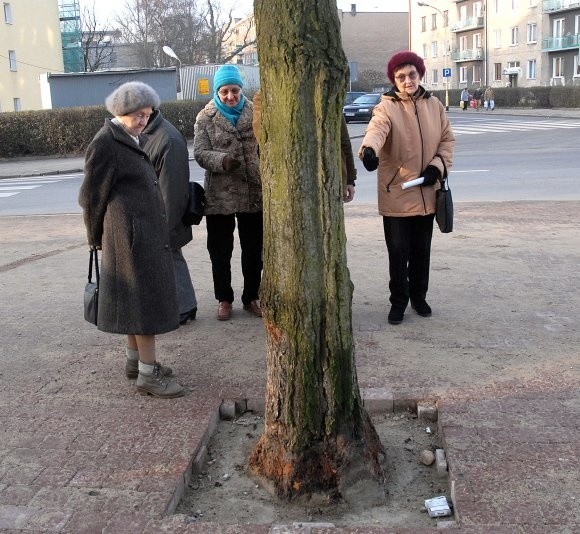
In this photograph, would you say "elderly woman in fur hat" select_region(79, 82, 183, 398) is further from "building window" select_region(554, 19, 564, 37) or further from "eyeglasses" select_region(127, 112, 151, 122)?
"building window" select_region(554, 19, 564, 37)

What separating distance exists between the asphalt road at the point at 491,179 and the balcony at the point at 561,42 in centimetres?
3908

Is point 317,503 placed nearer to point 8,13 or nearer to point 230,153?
point 230,153

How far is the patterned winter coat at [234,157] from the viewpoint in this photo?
5.78 meters

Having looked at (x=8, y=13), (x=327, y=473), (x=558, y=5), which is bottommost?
(x=327, y=473)

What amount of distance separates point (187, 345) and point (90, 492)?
208 cm

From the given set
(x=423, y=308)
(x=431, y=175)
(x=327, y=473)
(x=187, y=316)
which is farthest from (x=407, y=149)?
(x=327, y=473)

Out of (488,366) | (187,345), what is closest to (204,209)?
(187,345)

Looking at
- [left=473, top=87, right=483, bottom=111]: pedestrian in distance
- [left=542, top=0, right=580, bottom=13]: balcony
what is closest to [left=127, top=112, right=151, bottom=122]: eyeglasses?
[left=473, top=87, right=483, bottom=111]: pedestrian in distance

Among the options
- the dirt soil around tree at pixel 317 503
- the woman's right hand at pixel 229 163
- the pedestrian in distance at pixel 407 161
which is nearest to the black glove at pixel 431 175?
the pedestrian in distance at pixel 407 161

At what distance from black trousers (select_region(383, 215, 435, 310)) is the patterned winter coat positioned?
1033mm

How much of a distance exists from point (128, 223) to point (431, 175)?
7.59ft

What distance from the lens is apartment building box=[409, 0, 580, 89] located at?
64.0 metres

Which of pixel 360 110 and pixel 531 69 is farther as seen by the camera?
pixel 531 69

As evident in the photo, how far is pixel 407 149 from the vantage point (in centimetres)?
558
